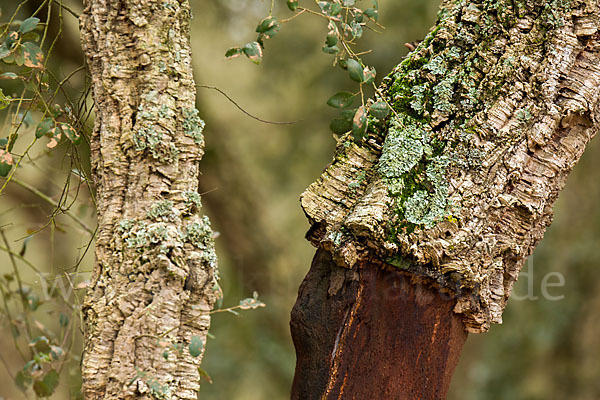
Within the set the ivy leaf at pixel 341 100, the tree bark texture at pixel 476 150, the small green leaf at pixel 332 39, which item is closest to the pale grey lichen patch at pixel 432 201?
the tree bark texture at pixel 476 150

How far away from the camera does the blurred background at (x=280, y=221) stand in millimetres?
4238

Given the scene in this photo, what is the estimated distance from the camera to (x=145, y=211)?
136 centimetres

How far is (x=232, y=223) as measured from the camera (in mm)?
4375

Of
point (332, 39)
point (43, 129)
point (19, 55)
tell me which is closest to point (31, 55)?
point (19, 55)

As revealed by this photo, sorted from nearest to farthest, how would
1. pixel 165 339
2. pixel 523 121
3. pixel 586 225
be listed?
pixel 165 339
pixel 523 121
pixel 586 225

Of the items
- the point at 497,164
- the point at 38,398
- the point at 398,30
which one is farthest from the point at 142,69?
the point at 398,30

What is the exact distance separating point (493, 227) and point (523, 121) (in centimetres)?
28

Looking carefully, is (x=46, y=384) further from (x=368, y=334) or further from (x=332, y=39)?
(x=332, y=39)

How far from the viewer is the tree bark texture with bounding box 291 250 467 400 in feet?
4.45

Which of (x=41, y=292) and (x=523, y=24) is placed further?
(x=41, y=292)

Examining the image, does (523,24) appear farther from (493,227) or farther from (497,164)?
(493,227)

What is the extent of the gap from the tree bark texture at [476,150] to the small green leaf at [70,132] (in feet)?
2.31

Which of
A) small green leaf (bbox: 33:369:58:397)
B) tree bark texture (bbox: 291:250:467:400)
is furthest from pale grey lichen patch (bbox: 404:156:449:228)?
small green leaf (bbox: 33:369:58:397)

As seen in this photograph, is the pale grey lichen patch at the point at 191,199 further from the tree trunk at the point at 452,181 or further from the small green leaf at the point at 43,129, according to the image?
the small green leaf at the point at 43,129
